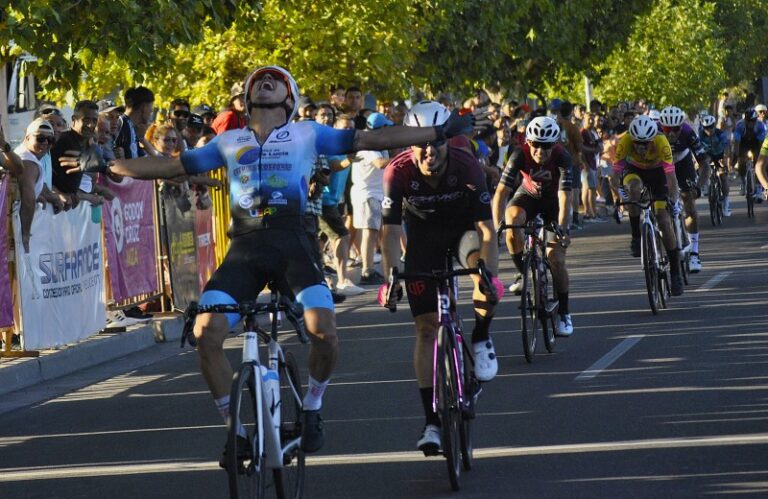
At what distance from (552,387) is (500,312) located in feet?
17.6

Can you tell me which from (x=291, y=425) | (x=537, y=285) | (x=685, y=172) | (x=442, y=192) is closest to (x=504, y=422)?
(x=442, y=192)

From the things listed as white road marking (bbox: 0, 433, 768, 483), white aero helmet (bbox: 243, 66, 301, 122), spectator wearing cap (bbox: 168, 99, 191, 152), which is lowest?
white road marking (bbox: 0, 433, 768, 483)

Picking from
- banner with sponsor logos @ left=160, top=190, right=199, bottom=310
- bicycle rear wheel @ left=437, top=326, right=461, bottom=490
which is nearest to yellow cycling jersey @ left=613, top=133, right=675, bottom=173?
banner with sponsor logos @ left=160, top=190, right=199, bottom=310

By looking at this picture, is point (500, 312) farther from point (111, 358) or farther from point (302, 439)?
point (302, 439)

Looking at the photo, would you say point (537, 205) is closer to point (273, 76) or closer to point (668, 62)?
point (273, 76)

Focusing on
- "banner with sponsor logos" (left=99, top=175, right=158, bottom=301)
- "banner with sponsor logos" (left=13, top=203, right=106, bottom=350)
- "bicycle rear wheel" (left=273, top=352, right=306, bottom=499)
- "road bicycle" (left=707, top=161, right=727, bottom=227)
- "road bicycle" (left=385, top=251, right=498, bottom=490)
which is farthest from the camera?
"road bicycle" (left=707, top=161, right=727, bottom=227)

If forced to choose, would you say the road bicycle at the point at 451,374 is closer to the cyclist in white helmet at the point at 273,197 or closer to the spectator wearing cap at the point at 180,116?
the cyclist in white helmet at the point at 273,197

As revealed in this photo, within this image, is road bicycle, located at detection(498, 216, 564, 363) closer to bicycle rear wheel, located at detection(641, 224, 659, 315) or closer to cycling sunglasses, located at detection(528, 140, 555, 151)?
cycling sunglasses, located at detection(528, 140, 555, 151)

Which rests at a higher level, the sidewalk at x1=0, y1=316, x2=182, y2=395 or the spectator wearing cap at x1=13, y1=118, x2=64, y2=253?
the spectator wearing cap at x1=13, y1=118, x2=64, y2=253

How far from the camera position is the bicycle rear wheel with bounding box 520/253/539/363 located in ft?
42.9

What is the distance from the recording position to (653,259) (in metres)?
16.2

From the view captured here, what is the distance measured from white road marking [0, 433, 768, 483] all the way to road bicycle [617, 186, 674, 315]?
647 centimetres

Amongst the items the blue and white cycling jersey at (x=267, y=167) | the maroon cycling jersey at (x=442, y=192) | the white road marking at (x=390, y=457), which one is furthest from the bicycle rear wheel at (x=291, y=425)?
the maroon cycling jersey at (x=442, y=192)

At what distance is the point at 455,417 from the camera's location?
28.3 feet
